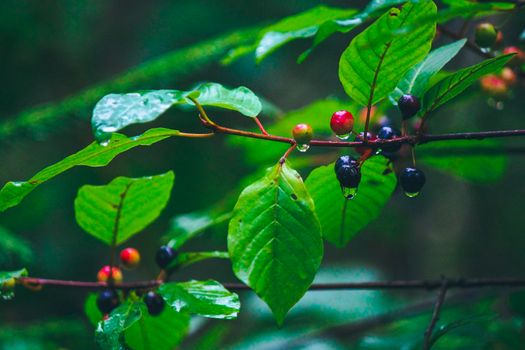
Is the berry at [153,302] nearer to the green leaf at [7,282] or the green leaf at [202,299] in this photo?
the green leaf at [202,299]

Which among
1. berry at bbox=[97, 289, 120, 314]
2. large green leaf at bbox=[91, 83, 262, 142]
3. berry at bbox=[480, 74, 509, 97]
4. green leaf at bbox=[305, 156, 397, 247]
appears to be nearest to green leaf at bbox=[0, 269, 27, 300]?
berry at bbox=[97, 289, 120, 314]

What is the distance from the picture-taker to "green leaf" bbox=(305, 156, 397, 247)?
933mm

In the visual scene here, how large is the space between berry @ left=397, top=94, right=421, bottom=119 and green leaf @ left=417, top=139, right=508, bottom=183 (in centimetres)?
46

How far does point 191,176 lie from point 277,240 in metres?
1.75

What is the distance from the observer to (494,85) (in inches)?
47.8

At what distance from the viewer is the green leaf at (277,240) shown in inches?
29.7

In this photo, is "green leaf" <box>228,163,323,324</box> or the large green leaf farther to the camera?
"green leaf" <box>228,163,323,324</box>

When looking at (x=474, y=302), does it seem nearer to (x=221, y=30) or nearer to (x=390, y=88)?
(x=390, y=88)

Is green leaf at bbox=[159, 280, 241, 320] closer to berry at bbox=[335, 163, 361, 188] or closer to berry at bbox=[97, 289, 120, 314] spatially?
berry at bbox=[97, 289, 120, 314]

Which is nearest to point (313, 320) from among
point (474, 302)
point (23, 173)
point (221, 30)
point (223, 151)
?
point (474, 302)

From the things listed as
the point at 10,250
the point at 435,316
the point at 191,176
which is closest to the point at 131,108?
the point at 435,316

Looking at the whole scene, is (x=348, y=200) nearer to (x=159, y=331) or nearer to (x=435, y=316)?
(x=435, y=316)

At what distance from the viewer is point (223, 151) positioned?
2.88 m

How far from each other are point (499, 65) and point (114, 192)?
2.16ft
